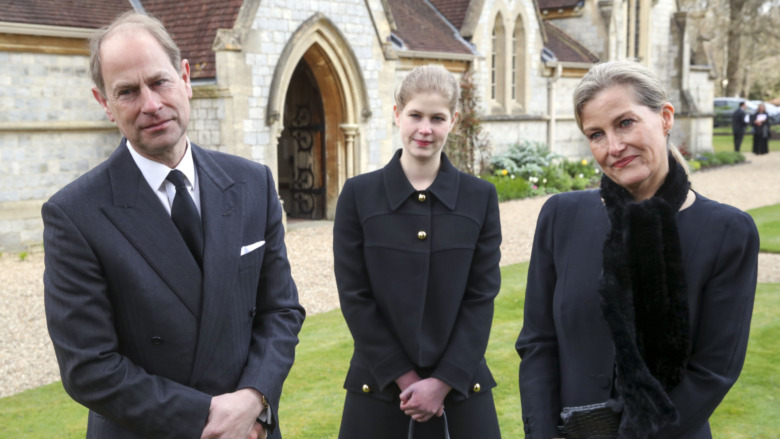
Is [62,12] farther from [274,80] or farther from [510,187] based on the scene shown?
[510,187]

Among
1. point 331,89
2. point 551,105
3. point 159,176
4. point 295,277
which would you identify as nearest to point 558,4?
point 551,105

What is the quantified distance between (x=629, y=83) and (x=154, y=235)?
1.42 m

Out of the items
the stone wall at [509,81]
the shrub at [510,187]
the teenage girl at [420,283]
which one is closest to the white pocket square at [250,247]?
the teenage girl at [420,283]

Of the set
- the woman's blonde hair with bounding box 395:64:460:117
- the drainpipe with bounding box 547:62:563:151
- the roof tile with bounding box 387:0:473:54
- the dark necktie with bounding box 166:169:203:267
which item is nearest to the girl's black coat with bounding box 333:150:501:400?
the woman's blonde hair with bounding box 395:64:460:117

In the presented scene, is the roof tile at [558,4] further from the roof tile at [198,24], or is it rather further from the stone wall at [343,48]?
the roof tile at [198,24]

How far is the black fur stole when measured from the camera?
1905mm

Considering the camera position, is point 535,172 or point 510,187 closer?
point 510,187

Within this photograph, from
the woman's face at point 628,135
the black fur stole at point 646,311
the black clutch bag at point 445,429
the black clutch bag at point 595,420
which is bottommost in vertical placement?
the black clutch bag at point 445,429

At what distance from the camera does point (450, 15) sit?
711 inches

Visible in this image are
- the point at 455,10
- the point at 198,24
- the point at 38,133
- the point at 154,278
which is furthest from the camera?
the point at 455,10

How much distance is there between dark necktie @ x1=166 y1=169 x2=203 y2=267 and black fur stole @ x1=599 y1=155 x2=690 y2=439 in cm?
119

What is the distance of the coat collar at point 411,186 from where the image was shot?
2.91 metres

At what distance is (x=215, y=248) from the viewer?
227cm

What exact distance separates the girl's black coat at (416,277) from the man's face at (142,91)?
0.88m
